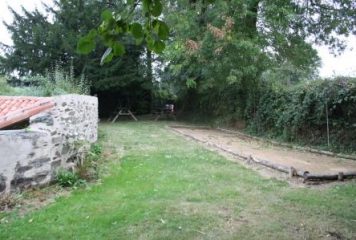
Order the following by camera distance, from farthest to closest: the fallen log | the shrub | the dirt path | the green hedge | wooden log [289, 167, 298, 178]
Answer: the green hedge
the dirt path
wooden log [289, 167, 298, 178]
the fallen log
the shrub

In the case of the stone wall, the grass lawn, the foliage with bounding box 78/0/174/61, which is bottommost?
the grass lawn

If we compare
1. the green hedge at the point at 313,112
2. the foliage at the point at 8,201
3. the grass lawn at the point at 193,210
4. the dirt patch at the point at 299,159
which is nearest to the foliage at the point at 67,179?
the grass lawn at the point at 193,210

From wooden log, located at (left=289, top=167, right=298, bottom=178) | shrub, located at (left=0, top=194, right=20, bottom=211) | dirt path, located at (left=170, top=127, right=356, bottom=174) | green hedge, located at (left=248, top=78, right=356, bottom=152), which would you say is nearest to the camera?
shrub, located at (left=0, top=194, right=20, bottom=211)

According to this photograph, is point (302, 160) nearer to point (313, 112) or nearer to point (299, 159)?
point (299, 159)

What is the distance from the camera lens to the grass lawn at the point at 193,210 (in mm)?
3756

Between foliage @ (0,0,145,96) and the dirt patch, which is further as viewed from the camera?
foliage @ (0,0,145,96)

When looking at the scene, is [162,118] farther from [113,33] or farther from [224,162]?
[113,33]

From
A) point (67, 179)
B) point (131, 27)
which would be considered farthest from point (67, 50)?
point (131, 27)

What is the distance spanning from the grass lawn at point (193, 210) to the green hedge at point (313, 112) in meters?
3.70

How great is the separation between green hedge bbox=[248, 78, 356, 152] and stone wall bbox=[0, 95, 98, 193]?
6124 millimetres

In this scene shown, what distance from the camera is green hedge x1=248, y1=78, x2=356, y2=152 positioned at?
8.95 metres

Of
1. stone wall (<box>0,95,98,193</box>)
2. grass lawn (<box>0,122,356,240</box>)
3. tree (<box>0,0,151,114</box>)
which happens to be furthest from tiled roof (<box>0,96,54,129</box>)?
tree (<box>0,0,151,114</box>)

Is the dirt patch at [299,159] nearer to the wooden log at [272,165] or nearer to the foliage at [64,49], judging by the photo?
the wooden log at [272,165]

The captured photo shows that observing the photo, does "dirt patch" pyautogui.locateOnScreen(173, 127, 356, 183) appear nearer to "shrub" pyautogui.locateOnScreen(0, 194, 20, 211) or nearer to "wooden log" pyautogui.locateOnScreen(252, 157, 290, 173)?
"wooden log" pyautogui.locateOnScreen(252, 157, 290, 173)
